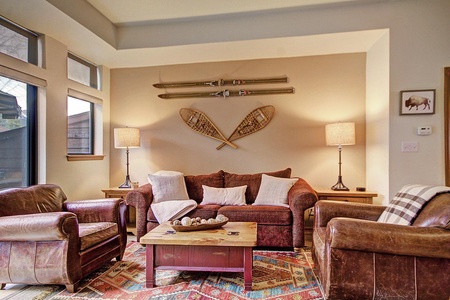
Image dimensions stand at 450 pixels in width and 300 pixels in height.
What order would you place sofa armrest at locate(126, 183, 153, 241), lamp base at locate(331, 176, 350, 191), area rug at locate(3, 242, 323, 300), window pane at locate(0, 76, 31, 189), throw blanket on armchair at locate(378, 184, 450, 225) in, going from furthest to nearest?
lamp base at locate(331, 176, 350, 191), sofa armrest at locate(126, 183, 153, 241), window pane at locate(0, 76, 31, 189), area rug at locate(3, 242, 323, 300), throw blanket on armchair at locate(378, 184, 450, 225)

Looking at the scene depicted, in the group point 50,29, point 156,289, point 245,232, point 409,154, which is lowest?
point 156,289

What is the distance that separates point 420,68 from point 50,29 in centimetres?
422

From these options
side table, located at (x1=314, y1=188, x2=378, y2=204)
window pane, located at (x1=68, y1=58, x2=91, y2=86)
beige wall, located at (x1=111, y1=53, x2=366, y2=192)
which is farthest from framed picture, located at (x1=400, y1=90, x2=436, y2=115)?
window pane, located at (x1=68, y1=58, x2=91, y2=86)

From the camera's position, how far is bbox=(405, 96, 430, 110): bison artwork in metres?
2.95

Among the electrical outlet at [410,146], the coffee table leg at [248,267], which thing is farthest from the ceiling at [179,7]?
the coffee table leg at [248,267]

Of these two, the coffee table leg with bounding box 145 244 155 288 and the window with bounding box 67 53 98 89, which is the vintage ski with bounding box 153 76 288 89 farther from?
the coffee table leg with bounding box 145 244 155 288

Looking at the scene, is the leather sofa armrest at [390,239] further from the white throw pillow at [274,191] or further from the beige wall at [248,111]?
the beige wall at [248,111]

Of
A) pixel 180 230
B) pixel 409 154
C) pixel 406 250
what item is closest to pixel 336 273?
pixel 406 250

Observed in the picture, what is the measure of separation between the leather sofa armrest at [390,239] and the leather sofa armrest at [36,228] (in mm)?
1901

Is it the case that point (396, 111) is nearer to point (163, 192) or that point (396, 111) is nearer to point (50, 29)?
point (163, 192)

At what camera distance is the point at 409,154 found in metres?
2.99

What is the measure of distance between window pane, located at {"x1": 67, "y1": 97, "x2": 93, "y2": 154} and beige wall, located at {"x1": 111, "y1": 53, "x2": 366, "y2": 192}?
1.26 ft

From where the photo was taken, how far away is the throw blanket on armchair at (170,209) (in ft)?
9.73

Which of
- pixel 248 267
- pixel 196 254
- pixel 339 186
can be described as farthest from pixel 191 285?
pixel 339 186
